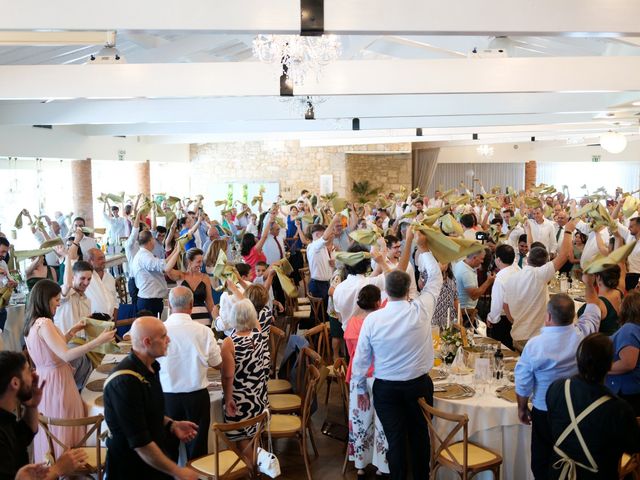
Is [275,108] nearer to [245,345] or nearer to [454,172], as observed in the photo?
[245,345]

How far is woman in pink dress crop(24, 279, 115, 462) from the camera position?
4.07 metres

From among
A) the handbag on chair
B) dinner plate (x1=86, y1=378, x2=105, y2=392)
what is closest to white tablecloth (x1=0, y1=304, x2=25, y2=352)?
dinner plate (x1=86, y1=378, x2=105, y2=392)

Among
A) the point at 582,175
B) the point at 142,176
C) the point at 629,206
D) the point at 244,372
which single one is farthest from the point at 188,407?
the point at 582,175

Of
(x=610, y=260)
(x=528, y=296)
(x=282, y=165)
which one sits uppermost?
(x=282, y=165)

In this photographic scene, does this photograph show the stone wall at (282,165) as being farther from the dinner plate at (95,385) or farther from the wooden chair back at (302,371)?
the dinner plate at (95,385)

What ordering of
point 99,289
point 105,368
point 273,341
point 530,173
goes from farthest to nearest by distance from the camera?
point 530,173 → point 273,341 → point 99,289 → point 105,368

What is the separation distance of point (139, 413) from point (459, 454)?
2176 mm

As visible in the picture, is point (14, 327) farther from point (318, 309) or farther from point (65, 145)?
point (65, 145)

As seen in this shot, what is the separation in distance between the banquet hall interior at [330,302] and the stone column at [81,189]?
14.9ft

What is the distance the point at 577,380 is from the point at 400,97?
6003 millimetres

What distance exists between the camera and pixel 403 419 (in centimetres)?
426

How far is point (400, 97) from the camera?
8.55 meters

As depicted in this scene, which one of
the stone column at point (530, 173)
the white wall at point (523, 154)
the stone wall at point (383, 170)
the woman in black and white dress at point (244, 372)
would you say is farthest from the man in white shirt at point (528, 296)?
the stone column at point (530, 173)

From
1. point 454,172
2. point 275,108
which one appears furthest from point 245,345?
point 454,172
